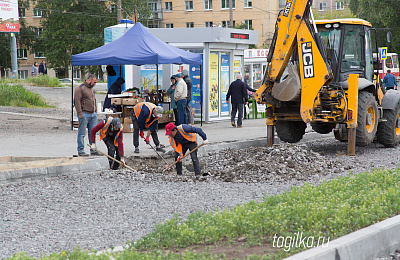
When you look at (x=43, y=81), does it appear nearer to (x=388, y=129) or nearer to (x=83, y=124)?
(x=83, y=124)

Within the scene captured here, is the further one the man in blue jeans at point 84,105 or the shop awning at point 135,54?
the shop awning at point 135,54

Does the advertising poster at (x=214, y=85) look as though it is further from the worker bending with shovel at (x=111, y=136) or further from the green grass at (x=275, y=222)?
the green grass at (x=275, y=222)

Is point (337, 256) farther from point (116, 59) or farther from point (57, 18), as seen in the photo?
point (57, 18)

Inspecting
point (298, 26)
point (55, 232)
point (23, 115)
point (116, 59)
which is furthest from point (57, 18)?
point (55, 232)

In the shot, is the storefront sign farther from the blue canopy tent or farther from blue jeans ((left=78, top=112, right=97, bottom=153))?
blue jeans ((left=78, top=112, right=97, bottom=153))

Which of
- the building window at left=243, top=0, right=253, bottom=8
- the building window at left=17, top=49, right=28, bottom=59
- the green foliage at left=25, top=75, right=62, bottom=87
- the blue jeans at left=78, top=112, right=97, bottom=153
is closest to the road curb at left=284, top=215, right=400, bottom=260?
the blue jeans at left=78, top=112, right=97, bottom=153

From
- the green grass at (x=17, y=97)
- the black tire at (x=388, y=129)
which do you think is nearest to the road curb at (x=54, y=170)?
the black tire at (x=388, y=129)

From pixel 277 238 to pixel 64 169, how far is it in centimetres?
546

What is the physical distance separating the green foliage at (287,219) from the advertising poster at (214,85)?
1416 centimetres

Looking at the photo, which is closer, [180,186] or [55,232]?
[55,232]

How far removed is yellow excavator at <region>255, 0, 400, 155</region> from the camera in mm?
12227

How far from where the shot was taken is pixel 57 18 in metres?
66.8

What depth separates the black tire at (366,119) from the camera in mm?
12672

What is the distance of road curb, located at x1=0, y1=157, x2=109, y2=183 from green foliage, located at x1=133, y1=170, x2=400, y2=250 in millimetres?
4136
